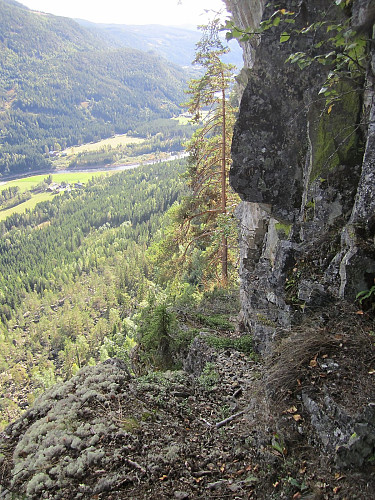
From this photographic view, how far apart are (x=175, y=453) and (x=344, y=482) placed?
2.46m

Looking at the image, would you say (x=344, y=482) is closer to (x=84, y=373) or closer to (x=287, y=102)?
(x=84, y=373)

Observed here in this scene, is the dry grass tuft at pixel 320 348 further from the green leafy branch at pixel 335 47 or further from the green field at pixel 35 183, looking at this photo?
the green field at pixel 35 183

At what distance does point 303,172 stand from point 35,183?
196703 mm

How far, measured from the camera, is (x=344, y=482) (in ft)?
10.5

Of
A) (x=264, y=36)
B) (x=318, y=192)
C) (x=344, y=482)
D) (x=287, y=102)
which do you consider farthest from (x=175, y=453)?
(x=264, y=36)

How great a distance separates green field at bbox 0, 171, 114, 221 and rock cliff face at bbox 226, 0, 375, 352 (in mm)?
154827

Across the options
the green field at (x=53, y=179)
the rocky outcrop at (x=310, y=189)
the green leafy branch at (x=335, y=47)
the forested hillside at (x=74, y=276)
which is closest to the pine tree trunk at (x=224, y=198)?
the rocky outcrop at (x=310, y=189)

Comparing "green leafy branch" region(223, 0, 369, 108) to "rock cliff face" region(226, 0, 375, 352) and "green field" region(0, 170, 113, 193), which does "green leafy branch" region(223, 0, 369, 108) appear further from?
"green field" region(0, 170, 113, 193)

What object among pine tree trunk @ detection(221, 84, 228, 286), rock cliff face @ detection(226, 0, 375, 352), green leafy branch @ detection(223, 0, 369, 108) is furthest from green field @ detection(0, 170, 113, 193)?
green leafy branch @ detection(223, 0, 369, 108)

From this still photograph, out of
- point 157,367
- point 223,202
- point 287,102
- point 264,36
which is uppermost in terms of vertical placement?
point 264,36

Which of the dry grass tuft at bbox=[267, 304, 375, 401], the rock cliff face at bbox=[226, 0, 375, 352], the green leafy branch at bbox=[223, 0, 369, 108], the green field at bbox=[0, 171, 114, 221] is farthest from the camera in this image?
the green field at bbox=[0, 171, 114, 221]

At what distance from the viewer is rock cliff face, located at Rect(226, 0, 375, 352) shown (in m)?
4.51

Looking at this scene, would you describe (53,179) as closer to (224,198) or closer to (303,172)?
(224,198)

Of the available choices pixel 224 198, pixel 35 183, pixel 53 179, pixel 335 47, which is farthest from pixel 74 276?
pixel 35 183
